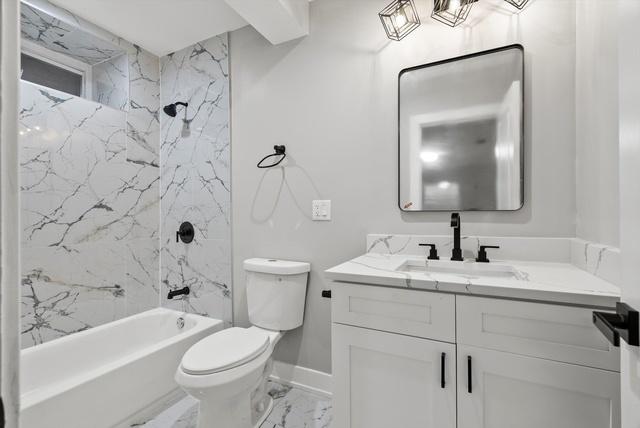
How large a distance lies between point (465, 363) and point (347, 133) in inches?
49.5

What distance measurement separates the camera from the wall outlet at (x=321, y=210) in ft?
5.85

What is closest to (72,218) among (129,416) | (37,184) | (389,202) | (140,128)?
(37,184)

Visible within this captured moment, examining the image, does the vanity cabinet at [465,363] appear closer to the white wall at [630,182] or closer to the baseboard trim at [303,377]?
the white wall at [630,182]

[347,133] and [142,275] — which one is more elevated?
[347,133]

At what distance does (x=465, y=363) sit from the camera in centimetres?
96

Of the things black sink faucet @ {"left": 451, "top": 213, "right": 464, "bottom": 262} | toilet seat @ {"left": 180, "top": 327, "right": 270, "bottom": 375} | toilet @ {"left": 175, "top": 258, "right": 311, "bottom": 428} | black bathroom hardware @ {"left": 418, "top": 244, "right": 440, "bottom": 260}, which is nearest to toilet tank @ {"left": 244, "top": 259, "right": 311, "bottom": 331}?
toilet @ {"left": 175, "top": 258, "right": 311, "bottom": 428}

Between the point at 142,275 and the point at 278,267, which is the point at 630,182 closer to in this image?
the point at 278,267

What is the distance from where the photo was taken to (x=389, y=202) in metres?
1.63

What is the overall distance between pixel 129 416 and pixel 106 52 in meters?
2.38

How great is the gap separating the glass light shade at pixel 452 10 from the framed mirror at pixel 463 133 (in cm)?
18

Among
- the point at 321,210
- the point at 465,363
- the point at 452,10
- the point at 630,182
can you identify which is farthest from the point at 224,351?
the point at 452,10

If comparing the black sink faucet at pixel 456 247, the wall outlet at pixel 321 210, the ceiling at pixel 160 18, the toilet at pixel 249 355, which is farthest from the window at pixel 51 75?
the black sink faucet at pixel 456 247

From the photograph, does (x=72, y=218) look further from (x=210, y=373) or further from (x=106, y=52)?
(x=210, y=373)

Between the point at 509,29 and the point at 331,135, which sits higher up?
the point at 509,29
